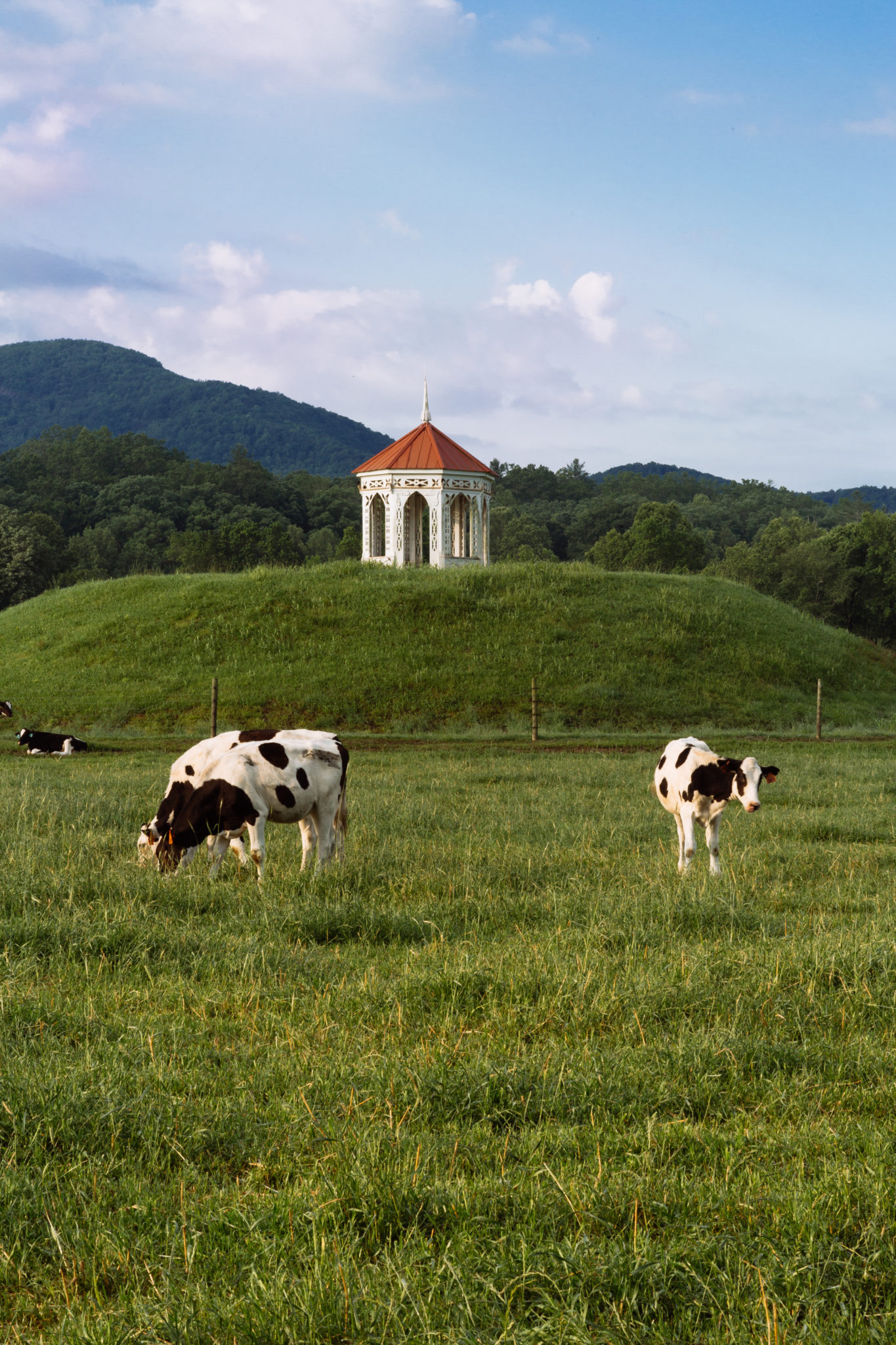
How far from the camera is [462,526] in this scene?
6356cm

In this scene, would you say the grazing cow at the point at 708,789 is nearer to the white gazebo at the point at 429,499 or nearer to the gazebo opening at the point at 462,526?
the white gazebo at the point at 429,499

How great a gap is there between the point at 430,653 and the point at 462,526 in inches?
815

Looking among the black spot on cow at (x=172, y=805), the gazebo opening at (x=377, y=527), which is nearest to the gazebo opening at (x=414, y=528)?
the gazebo opening at (x=377, y=527)

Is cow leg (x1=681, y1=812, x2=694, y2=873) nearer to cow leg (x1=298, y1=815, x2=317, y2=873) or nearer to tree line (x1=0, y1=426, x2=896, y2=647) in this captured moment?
cow leg (x1=298, y1=815, x2=317, y2=873)

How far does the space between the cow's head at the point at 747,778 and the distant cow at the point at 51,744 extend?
76.0ft

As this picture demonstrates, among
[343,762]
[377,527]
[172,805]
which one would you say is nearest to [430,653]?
[377,527]

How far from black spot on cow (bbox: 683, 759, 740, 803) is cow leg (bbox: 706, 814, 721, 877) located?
298 millimetres

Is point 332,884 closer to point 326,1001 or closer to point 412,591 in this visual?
point 326,1001

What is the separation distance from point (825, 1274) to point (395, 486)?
2255 inches

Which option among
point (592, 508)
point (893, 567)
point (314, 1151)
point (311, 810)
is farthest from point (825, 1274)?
point (592, 508)

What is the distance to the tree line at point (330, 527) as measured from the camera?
87.9 meters

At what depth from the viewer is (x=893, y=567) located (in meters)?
89.0

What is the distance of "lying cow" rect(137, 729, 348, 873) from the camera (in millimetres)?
11947

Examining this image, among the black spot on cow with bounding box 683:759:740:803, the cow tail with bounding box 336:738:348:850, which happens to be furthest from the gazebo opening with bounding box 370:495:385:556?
the black spot on cow with bounding box 683:759:740:803
